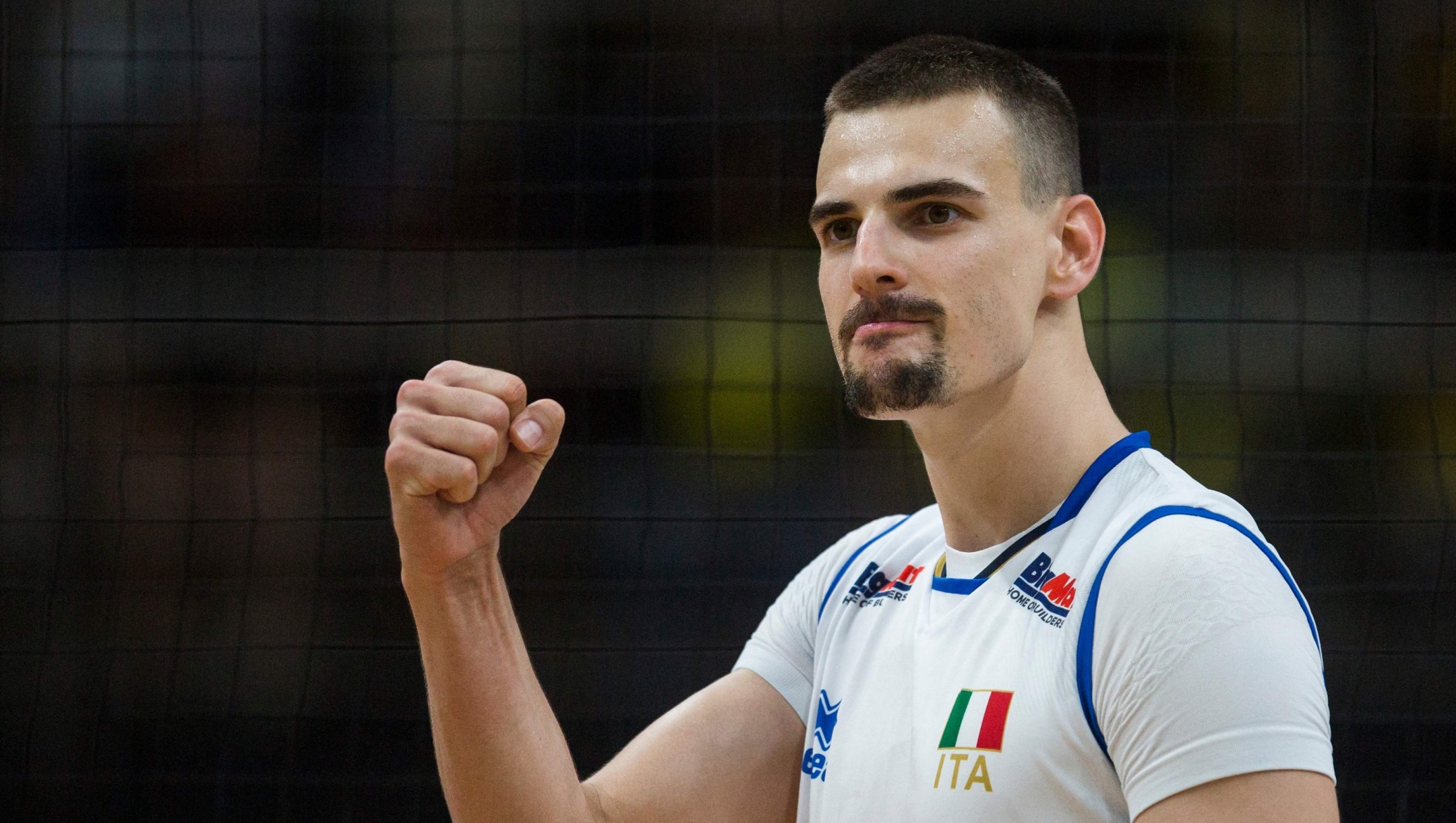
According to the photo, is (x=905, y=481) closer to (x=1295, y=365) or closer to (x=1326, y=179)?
(x=1295, y=365)

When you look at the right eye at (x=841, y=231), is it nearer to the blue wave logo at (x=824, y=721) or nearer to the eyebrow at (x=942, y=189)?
the eyebrow at (x=942, y=189)

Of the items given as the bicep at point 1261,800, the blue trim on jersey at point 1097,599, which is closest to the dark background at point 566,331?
→ the blue trim on jersey at point 1097,599

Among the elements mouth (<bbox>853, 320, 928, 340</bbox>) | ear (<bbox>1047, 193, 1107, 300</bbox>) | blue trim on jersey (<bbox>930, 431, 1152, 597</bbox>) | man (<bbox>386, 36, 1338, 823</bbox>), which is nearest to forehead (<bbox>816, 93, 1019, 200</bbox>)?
man (<bbox>386, 36, 1338, 823</bbox>)

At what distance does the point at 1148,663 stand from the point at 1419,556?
265 centimetres


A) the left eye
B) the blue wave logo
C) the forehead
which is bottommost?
the blue wave logo

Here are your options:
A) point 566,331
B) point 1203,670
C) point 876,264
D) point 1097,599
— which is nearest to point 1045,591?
point 1097,599

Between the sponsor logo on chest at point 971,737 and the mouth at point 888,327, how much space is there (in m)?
0.69

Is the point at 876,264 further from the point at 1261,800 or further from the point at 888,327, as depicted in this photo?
the point at 1261,800

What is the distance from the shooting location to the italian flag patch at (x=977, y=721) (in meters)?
2.17

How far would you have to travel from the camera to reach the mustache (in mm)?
2420

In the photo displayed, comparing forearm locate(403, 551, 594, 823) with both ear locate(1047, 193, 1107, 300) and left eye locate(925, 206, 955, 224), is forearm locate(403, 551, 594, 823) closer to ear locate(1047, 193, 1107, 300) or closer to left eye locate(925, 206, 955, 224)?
left eye locate(925, 206, 955, 224)

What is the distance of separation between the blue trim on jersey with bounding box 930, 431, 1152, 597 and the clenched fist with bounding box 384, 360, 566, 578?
889mm

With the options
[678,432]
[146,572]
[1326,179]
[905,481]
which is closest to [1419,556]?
[1326,179]

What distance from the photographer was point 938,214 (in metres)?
2.49
